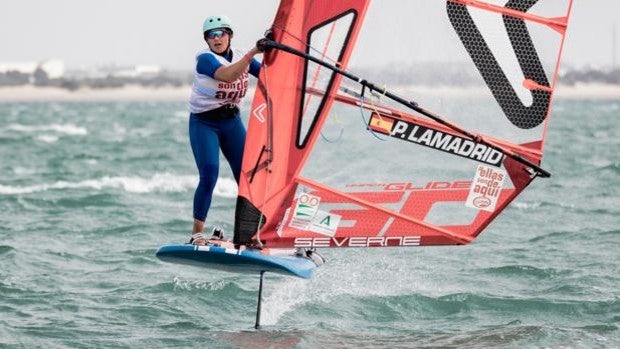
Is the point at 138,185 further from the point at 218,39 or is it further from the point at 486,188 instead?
the point at 486,188

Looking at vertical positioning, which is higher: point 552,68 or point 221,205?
point 552,68

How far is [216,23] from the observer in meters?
8.15

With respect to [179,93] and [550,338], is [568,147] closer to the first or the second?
[550,338]

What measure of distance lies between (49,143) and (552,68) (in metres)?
27.5

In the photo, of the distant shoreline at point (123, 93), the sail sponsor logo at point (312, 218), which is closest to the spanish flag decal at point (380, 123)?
the sail sponsor logo at point (312, 218)

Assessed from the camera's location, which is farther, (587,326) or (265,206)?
(587,326)

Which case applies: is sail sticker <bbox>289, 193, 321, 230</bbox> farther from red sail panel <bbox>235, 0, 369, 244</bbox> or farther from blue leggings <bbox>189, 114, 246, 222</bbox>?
blue leggings <bbox>189, 114, 246, 222</bbox>

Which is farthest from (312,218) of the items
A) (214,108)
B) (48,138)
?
(48,138)

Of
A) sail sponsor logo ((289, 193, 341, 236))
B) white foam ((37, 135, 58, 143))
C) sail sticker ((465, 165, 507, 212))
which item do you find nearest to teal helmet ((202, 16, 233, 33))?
sail sponsor logo ((289, 193, 341, 236))

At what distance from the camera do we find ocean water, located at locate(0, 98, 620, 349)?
867 cm

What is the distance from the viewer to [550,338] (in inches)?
334

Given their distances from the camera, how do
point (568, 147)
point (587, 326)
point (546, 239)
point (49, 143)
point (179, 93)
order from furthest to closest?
point (179, 93)
point (49, 143)
point (568, 147)
point (546, 239)
point (587, 326)

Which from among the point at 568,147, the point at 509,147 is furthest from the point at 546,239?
the point at 568,147

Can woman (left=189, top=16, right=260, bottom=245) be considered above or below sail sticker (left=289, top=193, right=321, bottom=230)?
above
